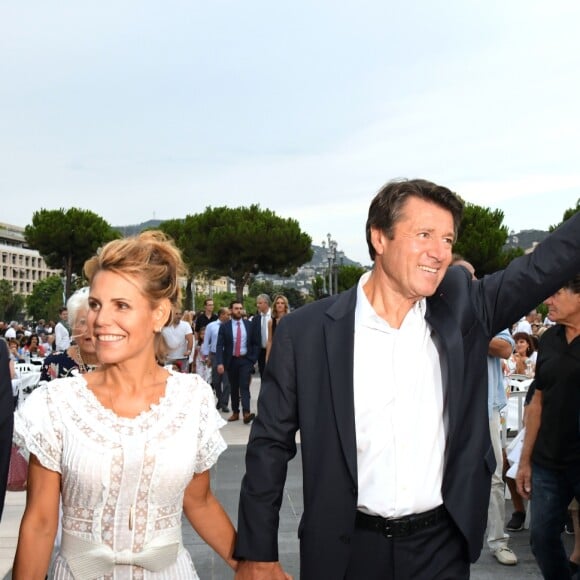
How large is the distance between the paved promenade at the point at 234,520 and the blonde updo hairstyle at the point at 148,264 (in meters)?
2.83

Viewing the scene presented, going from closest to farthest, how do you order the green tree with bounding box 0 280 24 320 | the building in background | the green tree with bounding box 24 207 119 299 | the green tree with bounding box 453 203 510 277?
the green tree with bounding box 453 203 510 277 < the green tree with bounding box 24 207 119 299 < the green tree with bounding box 0 280 24 320 < the building in background

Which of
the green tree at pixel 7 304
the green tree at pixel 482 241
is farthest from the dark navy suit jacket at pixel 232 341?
the green tree at pixel 7 304

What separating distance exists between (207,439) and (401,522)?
691mm

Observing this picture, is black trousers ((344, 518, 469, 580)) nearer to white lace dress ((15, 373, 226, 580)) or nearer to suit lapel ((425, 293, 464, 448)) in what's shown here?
suit lapel ((425, 293, 464, 448))

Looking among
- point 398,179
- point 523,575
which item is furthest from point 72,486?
point 523,575

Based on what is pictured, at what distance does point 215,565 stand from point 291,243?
5868 cm

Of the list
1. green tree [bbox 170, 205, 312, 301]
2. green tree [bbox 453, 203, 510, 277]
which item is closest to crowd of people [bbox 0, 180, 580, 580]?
green tree [bbox 453, 203, 510, 277]

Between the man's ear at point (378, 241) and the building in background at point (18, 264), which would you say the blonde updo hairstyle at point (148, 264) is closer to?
the man's ear at point (378, 241)

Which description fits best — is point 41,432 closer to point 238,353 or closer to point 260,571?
point 260,571

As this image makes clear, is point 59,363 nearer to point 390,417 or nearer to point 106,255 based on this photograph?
point 106,255

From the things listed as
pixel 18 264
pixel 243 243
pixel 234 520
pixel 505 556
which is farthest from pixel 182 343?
pixel 18 264

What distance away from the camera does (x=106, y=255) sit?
281cm

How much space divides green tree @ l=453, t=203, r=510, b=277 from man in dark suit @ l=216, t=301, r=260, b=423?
44.5 m

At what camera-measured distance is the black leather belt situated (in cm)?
278
